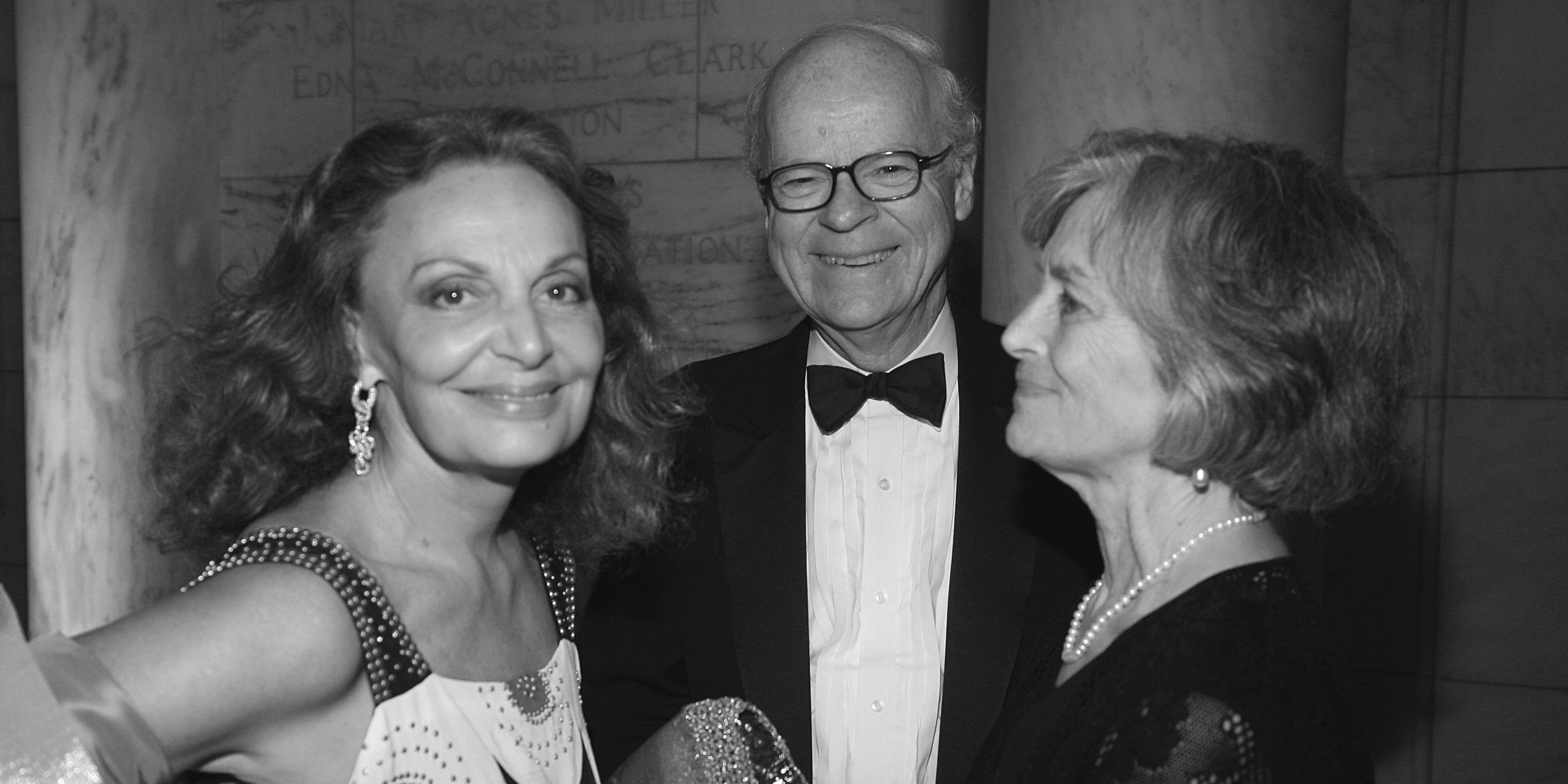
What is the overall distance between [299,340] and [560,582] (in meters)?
0.68

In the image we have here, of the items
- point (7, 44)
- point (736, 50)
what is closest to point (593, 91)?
point (736, 50)

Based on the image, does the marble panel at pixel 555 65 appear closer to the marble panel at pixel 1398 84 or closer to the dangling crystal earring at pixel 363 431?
the marble panel at pixel 1398 84

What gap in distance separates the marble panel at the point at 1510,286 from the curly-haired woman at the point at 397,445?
425cm

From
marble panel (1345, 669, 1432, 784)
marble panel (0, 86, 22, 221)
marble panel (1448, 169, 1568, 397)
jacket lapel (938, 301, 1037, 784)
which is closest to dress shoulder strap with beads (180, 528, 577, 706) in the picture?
jacket lapel (938, 301, 1037, 784)

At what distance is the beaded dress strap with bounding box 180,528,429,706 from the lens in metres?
1.89

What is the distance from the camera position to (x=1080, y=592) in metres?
2.43

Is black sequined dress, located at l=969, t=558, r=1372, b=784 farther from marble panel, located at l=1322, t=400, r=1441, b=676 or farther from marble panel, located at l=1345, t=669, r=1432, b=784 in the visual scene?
marble panel, located at l=1345, t=669, r=1432, b=784

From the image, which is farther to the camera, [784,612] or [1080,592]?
[784,612]

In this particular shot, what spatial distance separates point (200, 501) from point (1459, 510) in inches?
192

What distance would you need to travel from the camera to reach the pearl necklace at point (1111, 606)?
194cm

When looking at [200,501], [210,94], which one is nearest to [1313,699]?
[200,501]

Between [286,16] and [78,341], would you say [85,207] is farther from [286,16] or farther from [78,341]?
[286,16]

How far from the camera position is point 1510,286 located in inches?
205

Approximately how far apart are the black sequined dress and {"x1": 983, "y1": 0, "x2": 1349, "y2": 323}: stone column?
8.20 ft
